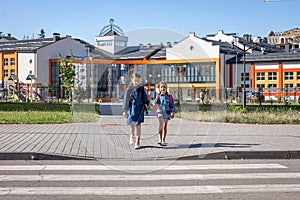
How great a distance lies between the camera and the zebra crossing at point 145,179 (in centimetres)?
754

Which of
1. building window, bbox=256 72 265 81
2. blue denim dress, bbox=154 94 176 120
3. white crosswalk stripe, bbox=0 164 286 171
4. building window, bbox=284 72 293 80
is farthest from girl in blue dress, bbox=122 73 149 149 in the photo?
building window, bbox=256 72 265 81

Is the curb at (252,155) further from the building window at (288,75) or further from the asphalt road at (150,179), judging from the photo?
the building window at (288,75)

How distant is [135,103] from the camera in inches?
468

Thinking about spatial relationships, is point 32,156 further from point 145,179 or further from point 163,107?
point 163,107

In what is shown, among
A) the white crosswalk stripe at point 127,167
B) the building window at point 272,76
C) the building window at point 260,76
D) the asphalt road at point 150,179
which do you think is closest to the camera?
the asphalt road at point 150,179

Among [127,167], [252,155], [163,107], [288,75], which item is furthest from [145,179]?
[288,75]

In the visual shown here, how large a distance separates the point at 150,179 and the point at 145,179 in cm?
10

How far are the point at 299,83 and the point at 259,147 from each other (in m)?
72.8

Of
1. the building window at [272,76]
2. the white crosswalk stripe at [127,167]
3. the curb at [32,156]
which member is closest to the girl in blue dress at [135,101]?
the curb at [32,156]

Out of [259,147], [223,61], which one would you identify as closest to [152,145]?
[259,147]

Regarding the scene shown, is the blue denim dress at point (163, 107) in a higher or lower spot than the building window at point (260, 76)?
lower

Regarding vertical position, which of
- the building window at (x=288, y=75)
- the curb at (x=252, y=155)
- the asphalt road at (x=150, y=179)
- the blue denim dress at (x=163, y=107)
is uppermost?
the building window at (x=288, y=75)

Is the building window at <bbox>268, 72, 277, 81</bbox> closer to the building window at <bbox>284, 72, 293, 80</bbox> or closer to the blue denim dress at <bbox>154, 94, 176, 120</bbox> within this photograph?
the building window at <bbox>284, 72, 293, 80</bbox>

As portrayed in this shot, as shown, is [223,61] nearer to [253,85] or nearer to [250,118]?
[253,85]
